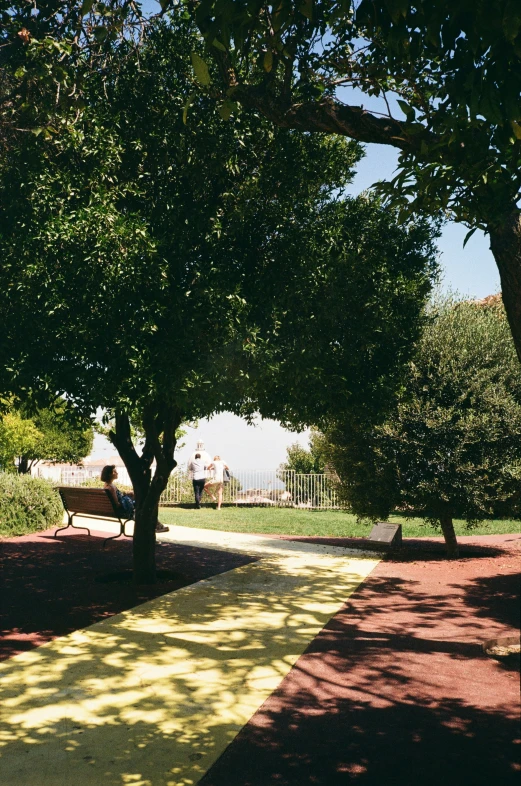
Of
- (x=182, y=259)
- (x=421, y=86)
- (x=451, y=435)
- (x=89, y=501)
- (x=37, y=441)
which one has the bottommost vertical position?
(x=89, y=501)

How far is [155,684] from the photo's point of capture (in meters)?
5.66

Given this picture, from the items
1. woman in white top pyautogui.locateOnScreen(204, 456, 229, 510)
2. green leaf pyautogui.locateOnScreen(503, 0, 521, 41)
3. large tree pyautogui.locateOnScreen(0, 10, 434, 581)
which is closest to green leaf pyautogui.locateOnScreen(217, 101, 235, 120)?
green leaf pyautogui.locateOnScreen(503, 0, 521, 41)

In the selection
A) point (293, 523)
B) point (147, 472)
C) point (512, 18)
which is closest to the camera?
point (512, 18)

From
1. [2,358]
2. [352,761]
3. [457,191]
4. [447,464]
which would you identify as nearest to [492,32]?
[457,191]

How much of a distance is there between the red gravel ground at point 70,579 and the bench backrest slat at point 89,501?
712 mm

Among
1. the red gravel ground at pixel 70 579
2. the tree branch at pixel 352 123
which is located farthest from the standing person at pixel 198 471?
the tree branch at pixel 352 123

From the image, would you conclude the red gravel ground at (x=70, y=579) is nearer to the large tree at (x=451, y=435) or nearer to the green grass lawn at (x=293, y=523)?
the large tree at (x=451, y=435)

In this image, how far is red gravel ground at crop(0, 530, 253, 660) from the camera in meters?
7.52

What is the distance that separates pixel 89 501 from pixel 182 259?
6.09m

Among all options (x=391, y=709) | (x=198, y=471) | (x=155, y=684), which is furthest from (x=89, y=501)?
(x=198, y=471)

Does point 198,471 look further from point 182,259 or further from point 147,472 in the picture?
point 182,259

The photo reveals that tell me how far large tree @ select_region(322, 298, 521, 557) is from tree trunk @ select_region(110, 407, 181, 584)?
4123 mm

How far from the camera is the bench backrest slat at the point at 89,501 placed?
12023mm

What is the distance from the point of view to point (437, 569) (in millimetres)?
11703
